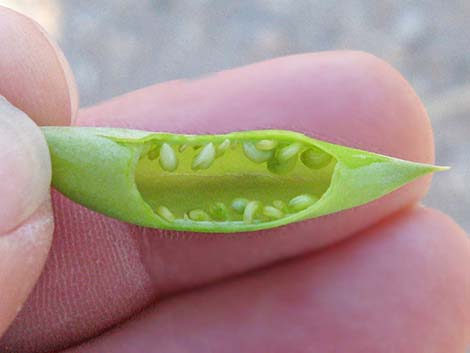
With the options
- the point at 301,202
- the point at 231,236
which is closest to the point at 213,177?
the point at 301,202

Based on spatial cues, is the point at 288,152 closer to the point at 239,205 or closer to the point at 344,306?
the point at 239,205

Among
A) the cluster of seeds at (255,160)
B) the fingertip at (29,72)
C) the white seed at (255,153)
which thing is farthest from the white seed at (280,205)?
the fingertip at (29,72)

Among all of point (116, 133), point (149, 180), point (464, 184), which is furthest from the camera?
point (464, 184)

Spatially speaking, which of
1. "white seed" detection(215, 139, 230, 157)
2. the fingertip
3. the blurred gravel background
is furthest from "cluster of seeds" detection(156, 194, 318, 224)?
the blurred gravel background

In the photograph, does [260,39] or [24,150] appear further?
[260,39]

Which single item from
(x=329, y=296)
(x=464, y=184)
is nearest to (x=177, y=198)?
(x=329, y=296)

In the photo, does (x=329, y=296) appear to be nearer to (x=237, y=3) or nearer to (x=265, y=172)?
(x=265, y=172)
